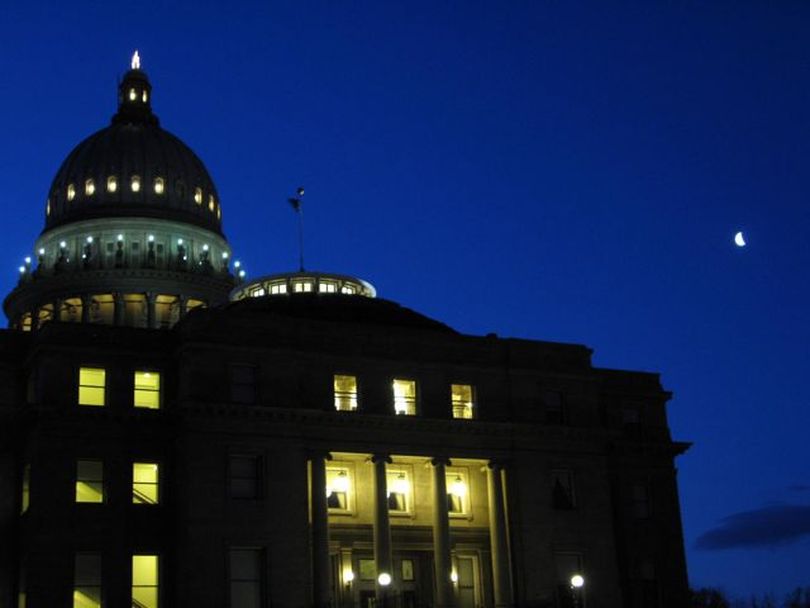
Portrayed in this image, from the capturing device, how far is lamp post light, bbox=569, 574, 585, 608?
7188cm

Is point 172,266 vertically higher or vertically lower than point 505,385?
higher

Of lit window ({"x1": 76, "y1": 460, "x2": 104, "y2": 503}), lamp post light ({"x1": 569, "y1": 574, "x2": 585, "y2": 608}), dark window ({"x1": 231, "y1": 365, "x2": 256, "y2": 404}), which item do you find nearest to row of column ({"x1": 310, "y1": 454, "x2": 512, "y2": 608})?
lamp post light ({"x1": 569, "y1": 574, "x2": 585, "y2": 608})

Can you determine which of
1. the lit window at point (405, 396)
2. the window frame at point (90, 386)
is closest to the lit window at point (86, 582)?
the window frame at point (90, 386)

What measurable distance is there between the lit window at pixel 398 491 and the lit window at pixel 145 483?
13.5m

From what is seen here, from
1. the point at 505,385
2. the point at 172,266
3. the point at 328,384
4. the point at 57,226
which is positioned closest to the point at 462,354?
the point at 505,385

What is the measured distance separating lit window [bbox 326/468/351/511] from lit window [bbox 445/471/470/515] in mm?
6135

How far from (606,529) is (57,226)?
68506 millimetres

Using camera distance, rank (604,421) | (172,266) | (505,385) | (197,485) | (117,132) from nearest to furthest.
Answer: (197,485), (505,385), (604,421), (172,266), (117,132)

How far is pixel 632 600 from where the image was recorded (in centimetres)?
8138

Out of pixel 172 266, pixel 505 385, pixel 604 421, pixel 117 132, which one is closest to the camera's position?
pixel 505 385

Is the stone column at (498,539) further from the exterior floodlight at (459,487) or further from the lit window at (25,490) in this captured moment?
the lit window at (25,490)

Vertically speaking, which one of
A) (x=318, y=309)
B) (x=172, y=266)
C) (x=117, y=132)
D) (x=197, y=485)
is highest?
(x=117, y=132)

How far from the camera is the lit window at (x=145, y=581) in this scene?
68.1 metres

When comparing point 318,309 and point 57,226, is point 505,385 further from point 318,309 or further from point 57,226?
point 57,226
